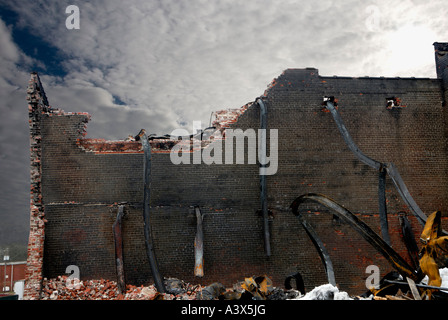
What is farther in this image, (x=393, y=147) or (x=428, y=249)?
(x=393, y=147)

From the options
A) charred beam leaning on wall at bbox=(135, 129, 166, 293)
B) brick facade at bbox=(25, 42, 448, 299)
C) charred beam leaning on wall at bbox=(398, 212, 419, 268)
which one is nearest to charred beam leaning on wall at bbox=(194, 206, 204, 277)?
brick facade at bbox=(25, 42, 448, 299)

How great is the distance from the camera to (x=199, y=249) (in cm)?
744

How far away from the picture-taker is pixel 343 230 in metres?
8.28

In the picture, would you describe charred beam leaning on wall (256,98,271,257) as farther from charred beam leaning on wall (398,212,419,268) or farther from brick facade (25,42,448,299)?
charred beam leaning on wall (398,212,419,268)

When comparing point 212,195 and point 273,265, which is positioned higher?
point 212,195

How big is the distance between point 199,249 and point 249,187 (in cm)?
217

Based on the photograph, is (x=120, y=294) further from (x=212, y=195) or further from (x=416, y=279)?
(x=416, y=279)

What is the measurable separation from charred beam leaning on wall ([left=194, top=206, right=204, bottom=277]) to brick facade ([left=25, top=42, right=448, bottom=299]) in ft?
0.89

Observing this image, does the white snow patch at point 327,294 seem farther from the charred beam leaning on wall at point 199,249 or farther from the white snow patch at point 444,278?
the charred beam leaning on wall at point 199,249

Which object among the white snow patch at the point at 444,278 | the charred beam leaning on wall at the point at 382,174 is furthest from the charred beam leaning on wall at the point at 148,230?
the white snow patch at the point at 444,278

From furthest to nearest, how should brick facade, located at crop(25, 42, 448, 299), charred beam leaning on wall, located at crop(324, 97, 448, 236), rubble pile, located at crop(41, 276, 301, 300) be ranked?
brick facade, located at crop(25, 42, 448, 299), rubble pile, located at crop(41, 276, 301, 300), charred beam leaning on wall, located at crop(324, 97, 448, 236)

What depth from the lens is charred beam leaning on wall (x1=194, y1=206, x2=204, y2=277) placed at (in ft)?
23.6
